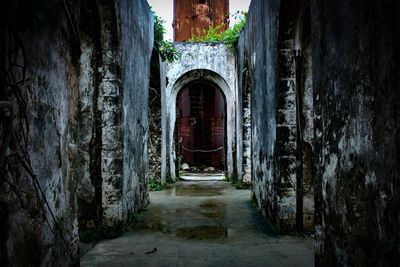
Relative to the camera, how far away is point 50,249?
7.06 feet

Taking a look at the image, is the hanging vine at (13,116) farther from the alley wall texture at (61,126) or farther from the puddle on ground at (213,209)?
the puddle on ground at (213,209)

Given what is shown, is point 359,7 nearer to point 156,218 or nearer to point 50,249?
point 50,249

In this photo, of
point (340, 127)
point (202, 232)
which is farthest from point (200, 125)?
point (340, 127)

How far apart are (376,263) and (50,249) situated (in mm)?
1888

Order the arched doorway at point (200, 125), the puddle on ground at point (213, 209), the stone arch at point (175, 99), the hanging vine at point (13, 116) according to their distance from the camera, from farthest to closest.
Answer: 1. the arched doorway at point (200, 125)
2. the stone arch at point (175, 99)
3. the puddle on ground at point (213, 209)
4. the hanging vine at point (13, 116)

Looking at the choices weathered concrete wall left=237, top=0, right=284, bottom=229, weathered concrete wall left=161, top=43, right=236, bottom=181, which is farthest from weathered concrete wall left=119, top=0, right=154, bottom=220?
weathered concrete wall left=161, top=43, right=236, bottom=181

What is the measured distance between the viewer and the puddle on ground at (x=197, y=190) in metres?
7.89

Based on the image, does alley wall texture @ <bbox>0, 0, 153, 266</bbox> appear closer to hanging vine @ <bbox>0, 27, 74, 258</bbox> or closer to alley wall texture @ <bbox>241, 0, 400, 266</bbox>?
hanging vine @ <bbox>0, 27, 74, 258</bbox>

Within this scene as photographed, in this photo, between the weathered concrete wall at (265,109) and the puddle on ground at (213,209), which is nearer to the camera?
the weathered concrete wall at (265,109)

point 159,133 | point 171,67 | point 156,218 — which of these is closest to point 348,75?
point 156,218

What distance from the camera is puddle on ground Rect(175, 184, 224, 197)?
7891mm

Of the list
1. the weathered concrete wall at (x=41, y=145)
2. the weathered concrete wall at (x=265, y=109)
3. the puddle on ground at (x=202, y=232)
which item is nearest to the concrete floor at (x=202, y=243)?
the puddle on ground at (x=202, y=232)

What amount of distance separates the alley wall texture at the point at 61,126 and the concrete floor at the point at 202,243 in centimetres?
52

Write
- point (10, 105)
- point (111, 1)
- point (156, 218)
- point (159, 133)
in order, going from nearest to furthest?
point (10, 105)
point (111, 1)
point (156, 218)
point (159, 133)
